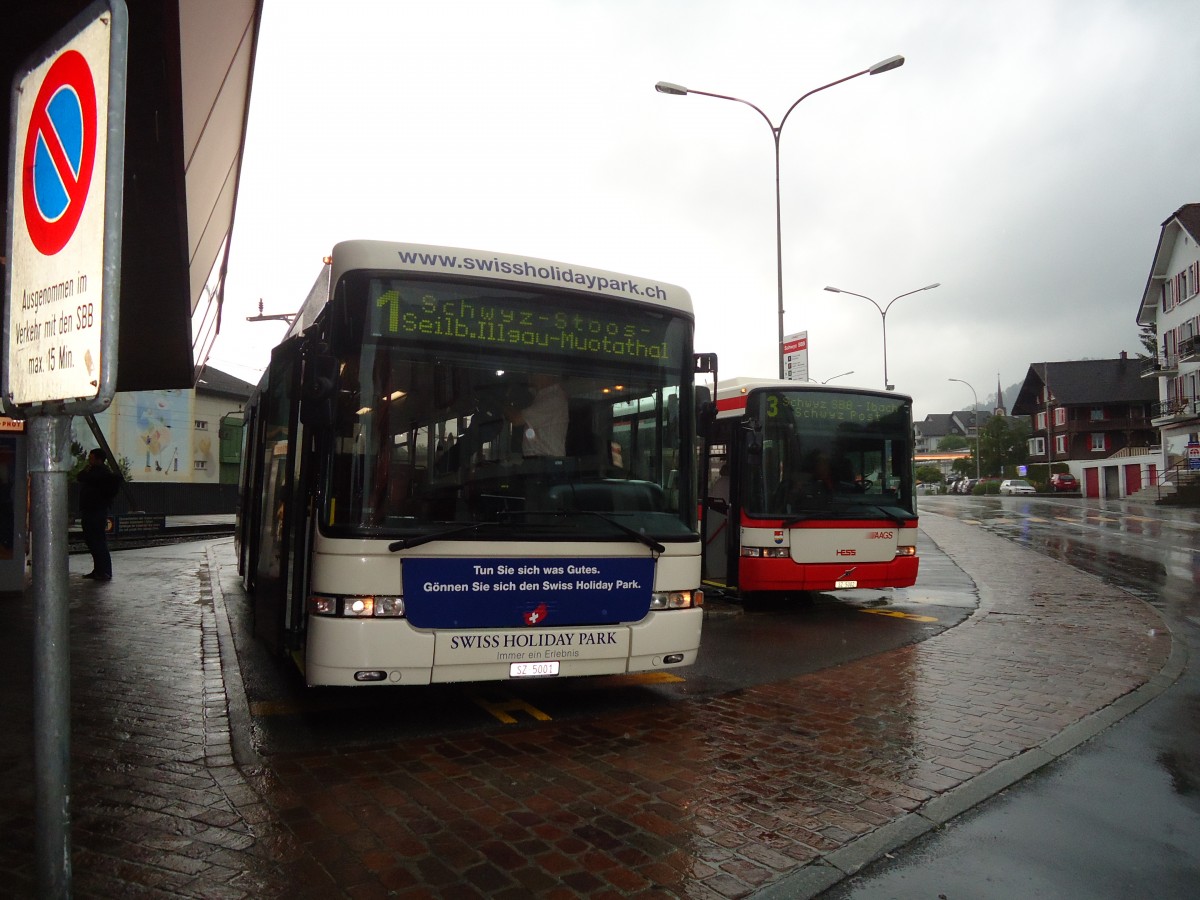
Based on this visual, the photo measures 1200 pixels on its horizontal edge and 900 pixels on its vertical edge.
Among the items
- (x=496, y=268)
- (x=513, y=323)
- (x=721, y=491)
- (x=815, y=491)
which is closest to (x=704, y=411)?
(x=513, y=323)

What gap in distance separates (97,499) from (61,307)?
490 inches

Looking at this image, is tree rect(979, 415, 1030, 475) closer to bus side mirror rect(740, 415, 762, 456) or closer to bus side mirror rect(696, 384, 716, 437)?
bus side mirror rect(740, 415, 762, 456)

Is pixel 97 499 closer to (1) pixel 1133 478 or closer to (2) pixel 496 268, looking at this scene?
(2) pixel 496 268

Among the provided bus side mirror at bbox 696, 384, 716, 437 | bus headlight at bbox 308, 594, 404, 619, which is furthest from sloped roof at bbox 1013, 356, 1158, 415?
bus headlight at bbox 308, 594, 404, 619

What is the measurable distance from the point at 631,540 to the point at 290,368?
143 inches

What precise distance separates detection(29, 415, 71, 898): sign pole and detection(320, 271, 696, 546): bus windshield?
3.04 m

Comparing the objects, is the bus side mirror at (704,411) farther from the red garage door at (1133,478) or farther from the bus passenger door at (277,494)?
the red garage door at (1133,478)

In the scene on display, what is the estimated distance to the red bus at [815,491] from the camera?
10.9 m

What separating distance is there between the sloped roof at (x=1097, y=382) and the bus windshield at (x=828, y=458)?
69.7 meters

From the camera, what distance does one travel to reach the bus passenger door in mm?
6617

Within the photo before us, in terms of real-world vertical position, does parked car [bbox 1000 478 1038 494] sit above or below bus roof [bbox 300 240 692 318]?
below

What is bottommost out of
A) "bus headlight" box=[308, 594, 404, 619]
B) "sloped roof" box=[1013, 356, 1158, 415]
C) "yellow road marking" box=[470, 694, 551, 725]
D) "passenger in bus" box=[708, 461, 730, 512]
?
"yellow road marking" box=[470, 694, 551, 725]

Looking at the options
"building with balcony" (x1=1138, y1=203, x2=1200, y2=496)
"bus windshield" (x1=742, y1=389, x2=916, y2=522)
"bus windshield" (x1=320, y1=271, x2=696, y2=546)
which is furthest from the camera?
"building with balcony" (x1=1138, y1=203, x2=1200, y2=496)

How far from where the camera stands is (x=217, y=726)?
19.0 ft
